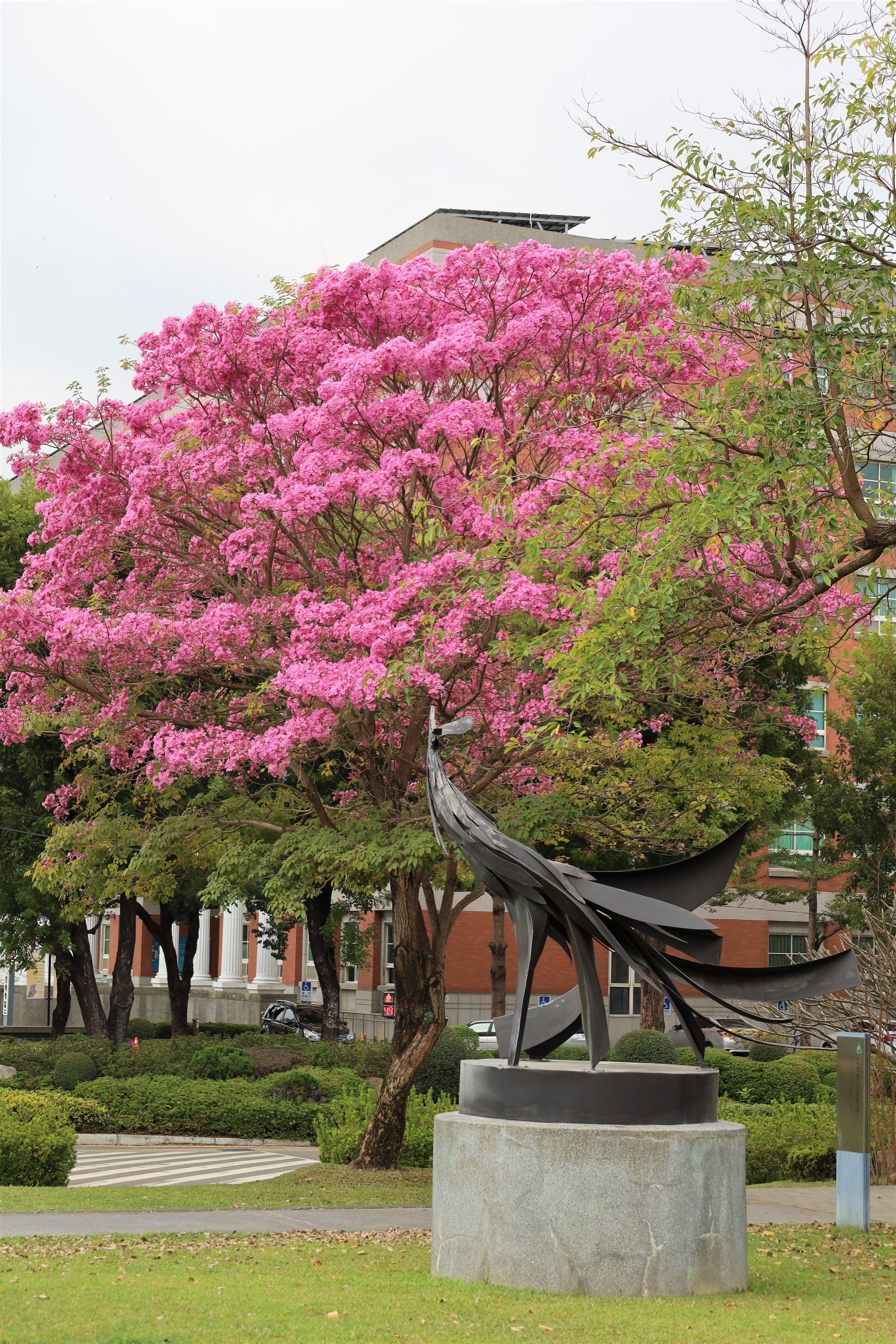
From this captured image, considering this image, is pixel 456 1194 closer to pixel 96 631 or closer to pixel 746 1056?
pixel 96 631

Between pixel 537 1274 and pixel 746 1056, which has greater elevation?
pixel 537 1274

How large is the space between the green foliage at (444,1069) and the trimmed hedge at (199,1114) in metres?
2.32

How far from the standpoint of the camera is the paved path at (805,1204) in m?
13.1

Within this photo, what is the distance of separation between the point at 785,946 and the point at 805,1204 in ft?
110

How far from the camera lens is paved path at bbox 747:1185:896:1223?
1312 centimetres

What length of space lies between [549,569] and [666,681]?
3194 millimetres

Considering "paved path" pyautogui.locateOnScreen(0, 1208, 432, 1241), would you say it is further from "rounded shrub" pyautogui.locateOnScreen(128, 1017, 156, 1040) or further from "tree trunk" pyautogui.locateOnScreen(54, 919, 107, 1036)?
"rounded shrub" pyautogui.locateOnScreen(128, 1017, 156, 1040)

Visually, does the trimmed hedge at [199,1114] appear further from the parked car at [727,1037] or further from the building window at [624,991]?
the building window at [624,991]

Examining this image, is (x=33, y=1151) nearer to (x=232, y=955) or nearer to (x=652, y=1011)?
(x=652, y=1011)

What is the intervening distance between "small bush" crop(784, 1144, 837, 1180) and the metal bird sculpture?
25.7 feet

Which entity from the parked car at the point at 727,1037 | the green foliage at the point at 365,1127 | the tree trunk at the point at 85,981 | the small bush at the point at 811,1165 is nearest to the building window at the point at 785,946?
the parked car at the point at 727,1037

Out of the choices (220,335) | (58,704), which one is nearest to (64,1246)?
(58,704)

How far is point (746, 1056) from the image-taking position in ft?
111

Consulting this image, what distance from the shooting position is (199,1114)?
22.3 metres
